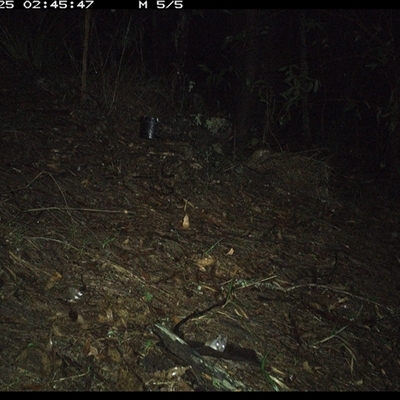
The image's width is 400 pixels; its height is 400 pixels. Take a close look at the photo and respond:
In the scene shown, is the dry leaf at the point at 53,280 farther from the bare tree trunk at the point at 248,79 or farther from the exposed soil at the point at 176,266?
the bare tree trunk at the point at 248,79

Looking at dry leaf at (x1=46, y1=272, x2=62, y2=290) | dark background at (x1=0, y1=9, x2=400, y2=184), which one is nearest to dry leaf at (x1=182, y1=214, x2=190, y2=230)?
dry leaf at (x1=46, y1=272, x2=62, y2=290)

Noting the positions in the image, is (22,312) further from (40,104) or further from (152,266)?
(40,104)

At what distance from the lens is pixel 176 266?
2523 mm

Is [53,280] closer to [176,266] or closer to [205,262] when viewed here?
[176,266]

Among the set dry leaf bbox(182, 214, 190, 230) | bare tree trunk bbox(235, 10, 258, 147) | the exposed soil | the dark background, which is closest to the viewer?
the exposed soil

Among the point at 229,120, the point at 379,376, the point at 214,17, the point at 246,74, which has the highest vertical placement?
the point at 214,17

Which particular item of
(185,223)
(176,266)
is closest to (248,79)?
(185,223)

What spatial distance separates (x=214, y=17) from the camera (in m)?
6.78

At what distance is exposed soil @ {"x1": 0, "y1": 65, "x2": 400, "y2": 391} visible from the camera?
184cm

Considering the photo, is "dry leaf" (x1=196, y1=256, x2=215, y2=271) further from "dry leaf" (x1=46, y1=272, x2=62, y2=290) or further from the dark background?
the dark background

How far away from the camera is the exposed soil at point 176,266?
184 cm

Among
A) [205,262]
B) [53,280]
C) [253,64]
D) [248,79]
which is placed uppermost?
[253,64]

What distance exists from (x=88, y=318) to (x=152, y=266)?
0.56 m

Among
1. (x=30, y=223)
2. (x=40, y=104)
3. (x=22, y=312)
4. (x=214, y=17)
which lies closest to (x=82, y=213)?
(x=30, y=223)
